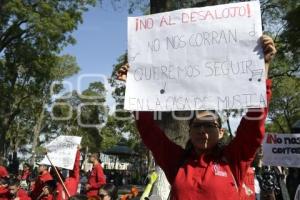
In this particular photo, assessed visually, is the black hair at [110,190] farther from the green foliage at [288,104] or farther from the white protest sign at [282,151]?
the green foliage at [288,104]

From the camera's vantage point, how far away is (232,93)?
340cm

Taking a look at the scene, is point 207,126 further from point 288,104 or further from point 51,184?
point 288,104

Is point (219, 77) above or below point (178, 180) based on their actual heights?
above

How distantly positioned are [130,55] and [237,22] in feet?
2.58

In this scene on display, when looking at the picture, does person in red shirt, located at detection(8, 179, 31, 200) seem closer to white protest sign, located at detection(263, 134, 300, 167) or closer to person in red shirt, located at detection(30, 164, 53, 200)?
person in red shirt, located at detection(30, 164, 53, 200)

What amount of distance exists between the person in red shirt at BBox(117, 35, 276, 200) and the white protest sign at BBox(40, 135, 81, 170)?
21.0ft

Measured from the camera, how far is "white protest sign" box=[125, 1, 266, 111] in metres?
3.41

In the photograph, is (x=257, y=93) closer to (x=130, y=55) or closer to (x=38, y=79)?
(x=130, y=55)

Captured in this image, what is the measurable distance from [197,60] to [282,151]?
6.12 metres

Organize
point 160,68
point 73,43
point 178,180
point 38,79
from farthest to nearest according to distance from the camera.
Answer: point 38,79, point 73,43, point 160,68, point 178,180

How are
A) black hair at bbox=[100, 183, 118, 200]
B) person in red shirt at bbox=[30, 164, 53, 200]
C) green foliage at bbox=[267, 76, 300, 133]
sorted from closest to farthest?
black hair at bbox=[100, 183, 118, 200], person in red shirt at bbox=[30, 164, 53, 200], green foliage at bbox=[267, 76, 300, 133]

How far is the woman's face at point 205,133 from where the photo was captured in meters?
3.22

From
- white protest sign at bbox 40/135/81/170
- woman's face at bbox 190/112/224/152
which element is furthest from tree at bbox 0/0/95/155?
woman's face at bbox 190/112/224/152

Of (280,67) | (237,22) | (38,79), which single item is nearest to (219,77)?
(237,22)
